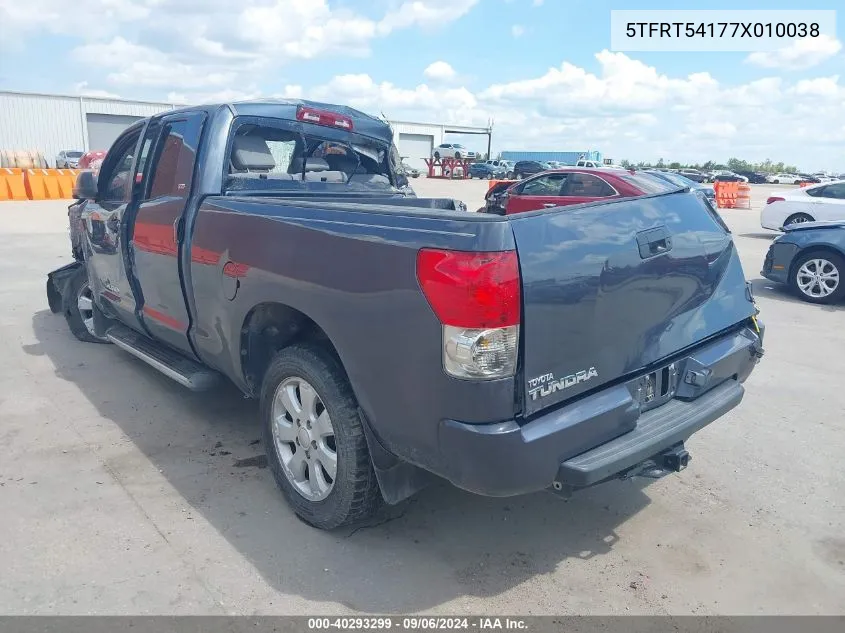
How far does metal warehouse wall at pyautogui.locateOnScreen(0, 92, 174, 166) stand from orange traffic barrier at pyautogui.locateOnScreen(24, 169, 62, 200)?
2457cm

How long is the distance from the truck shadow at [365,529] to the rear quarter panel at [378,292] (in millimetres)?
661

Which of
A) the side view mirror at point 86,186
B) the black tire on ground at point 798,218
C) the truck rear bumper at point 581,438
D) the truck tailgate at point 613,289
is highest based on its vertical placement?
the side view mirror at point 86,186

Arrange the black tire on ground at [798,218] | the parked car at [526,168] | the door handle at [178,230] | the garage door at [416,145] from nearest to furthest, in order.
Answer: the door handle at [178,230], the black tire on ground at [798,218], the parked car at [526,168], the garage door at [416,145]

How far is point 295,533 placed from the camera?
316 centimetres

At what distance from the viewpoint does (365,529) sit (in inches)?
126

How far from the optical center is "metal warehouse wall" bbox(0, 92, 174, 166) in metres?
43.9

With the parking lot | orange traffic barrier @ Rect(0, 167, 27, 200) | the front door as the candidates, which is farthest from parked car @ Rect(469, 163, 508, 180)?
the parking lot

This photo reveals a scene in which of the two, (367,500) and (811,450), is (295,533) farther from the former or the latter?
(811,450)

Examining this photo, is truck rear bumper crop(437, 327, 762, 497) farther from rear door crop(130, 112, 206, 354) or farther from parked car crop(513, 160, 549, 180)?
parked car crop(513, 160, 549, 180)

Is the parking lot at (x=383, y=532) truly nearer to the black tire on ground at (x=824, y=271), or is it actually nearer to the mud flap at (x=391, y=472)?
the mud flap at (x=391, y=472)

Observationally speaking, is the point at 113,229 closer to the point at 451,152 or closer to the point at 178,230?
the point at 178,230

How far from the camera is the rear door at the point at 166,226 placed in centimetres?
395

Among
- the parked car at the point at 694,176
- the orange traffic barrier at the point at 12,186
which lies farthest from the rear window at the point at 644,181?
the orange traffic barrier at the point at 12,186

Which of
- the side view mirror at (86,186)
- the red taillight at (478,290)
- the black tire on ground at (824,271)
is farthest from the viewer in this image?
the black tire on ground at (824,271)
